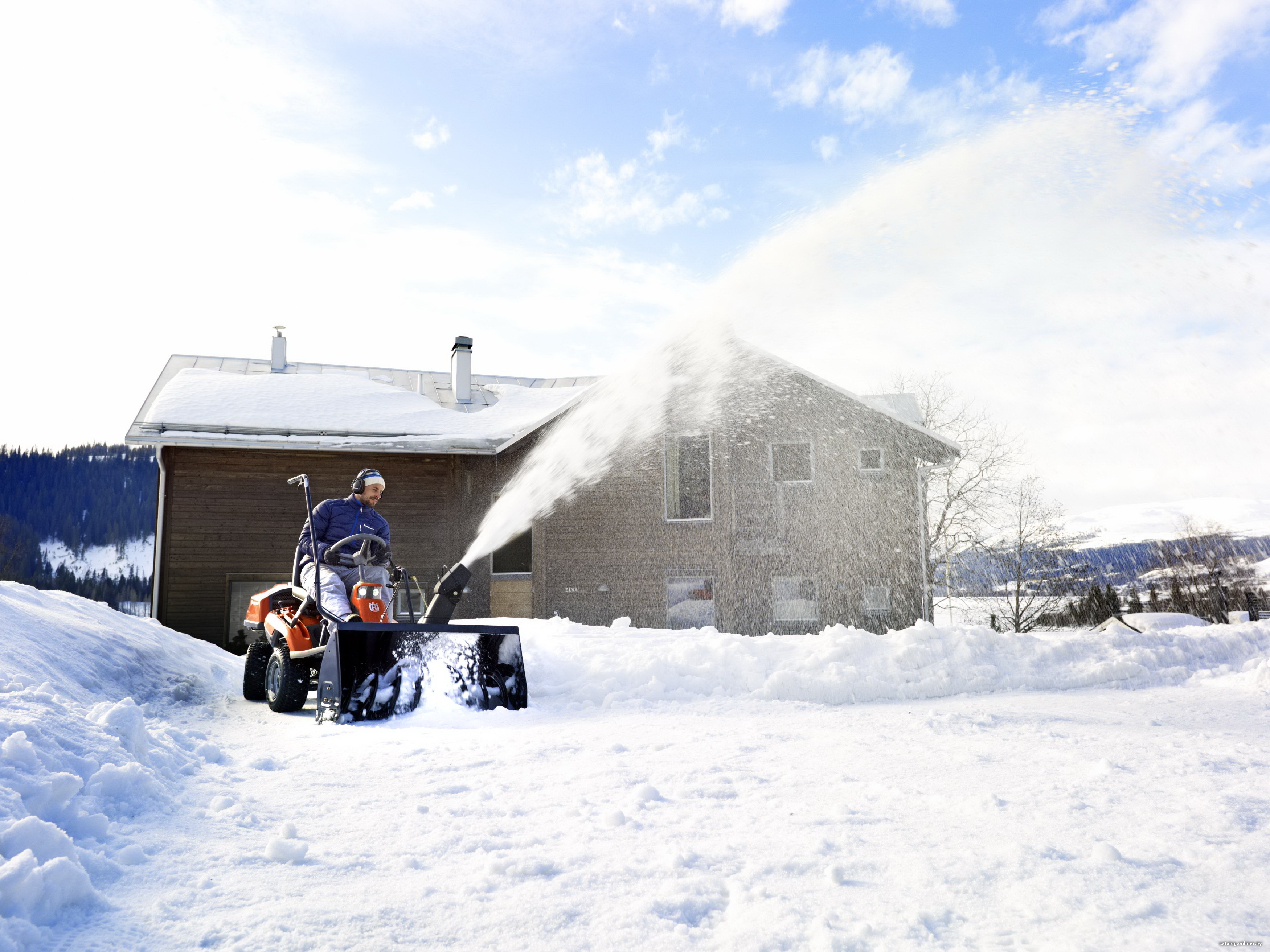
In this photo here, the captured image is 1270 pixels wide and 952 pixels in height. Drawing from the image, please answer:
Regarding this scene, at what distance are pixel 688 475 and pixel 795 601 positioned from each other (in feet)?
11.3

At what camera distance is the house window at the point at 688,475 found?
58.3 ft

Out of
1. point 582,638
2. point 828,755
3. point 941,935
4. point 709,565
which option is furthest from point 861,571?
point 941,935

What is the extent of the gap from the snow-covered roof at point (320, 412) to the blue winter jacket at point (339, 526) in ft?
30.3

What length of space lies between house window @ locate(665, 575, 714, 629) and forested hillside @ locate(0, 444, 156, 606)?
64904mm

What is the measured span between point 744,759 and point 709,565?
1278 centimetres

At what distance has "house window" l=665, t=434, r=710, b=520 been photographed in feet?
58.3

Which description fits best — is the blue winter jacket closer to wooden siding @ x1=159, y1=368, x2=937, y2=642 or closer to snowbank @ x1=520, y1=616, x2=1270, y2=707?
snowbank @ x1=520, y1=616, x2=1270, y2=707

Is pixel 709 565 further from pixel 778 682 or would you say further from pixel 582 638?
pixel 778 682

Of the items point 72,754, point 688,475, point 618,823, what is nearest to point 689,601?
point 688,475

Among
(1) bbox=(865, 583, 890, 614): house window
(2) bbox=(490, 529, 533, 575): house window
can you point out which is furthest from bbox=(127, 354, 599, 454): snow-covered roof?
(1) bbox=(865, 583, 890, 614): house window

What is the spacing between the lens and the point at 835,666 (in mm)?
6938

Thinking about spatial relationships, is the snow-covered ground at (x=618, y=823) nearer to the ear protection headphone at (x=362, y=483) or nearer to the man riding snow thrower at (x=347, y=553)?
the man riding snow thrower at (x=347, y=553)

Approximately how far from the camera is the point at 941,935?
7.54ft

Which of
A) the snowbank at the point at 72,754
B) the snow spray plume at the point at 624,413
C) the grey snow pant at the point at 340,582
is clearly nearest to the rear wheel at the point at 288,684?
the grey snow pant at the point at 340,582
